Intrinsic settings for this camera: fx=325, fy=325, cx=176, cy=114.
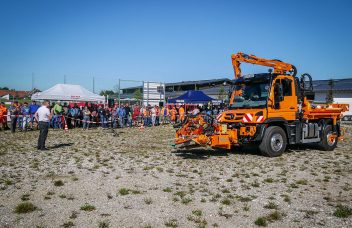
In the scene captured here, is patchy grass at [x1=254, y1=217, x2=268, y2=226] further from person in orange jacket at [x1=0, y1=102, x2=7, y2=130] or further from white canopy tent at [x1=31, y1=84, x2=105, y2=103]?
white canopy tent at [x1=31, y1=84, x2=105, y2=103]

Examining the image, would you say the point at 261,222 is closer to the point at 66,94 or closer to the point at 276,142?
the point at 276,142

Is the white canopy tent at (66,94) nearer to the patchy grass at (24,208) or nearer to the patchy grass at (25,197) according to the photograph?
the patchy grass at (25,197)

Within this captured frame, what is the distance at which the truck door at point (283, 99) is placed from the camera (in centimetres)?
1088

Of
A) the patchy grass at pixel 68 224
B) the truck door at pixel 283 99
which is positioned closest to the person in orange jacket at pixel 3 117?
the truck door at pixel 283 99

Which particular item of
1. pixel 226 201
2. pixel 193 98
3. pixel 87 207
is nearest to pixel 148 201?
pixel 87 207

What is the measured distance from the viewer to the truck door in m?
10.9

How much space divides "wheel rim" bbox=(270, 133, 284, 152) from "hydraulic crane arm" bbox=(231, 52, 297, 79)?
2.53 m

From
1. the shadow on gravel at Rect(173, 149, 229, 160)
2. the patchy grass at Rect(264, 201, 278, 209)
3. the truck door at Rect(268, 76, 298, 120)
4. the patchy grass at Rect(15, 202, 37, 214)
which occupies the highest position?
the truck door at Rect(268, 76, 298, 120)

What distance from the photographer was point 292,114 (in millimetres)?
11555

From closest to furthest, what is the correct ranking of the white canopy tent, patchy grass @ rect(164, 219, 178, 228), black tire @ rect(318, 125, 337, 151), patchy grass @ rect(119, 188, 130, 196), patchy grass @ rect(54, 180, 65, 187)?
patchy grass @ rect(164, 219, 178, 228), patchy grass @ rect(119, 188, 130, 196), patchy grass @ rect(54, 180, 65, 187), black tire @ rect(318, 125, 337, 151), the white canopy tent

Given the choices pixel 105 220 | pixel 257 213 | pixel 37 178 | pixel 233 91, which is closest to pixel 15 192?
pixel 37 178

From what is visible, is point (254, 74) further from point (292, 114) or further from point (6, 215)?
point (6, 215)

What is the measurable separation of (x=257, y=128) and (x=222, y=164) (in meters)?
1.90

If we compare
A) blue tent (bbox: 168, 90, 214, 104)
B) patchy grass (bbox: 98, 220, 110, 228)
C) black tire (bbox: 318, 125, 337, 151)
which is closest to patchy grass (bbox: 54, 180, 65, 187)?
patchy grass (bbox: 98, 220, 110, 228)
